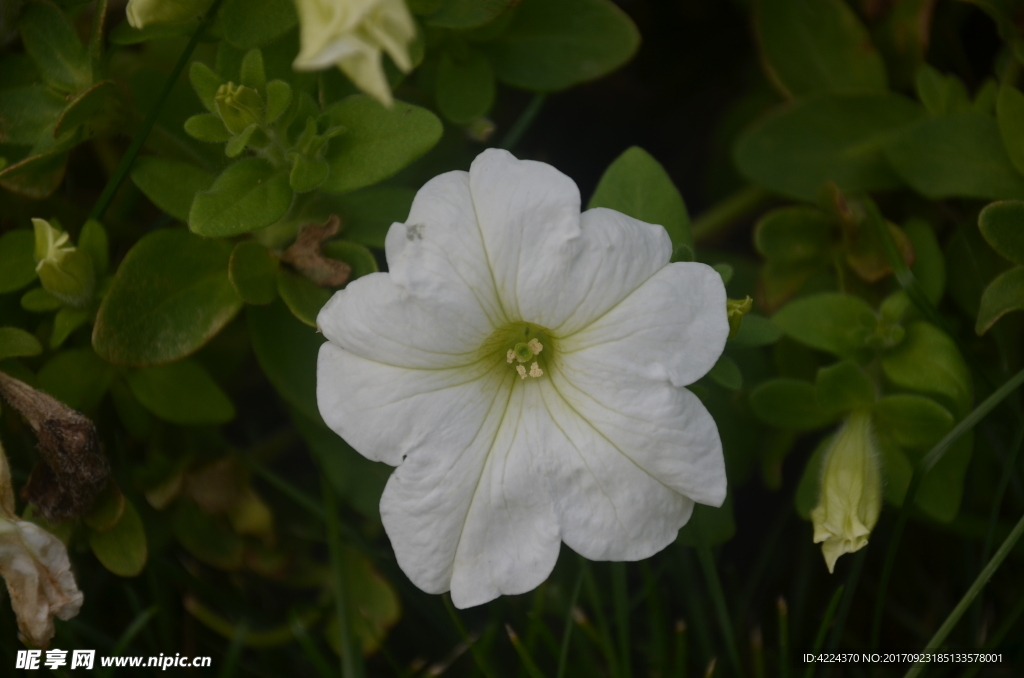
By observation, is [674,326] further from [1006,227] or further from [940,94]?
[940,94]

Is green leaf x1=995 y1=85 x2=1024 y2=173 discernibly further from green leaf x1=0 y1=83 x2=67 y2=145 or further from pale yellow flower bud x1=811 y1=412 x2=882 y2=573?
green leaf x1=0 y1=83 x2=67 y2=145

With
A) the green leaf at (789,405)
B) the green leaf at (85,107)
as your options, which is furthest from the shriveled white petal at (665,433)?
the green leaf at (85,107)

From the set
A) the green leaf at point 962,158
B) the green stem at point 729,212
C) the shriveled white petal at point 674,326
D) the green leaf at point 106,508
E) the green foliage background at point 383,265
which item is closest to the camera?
the shriveled white petal at point 674,326

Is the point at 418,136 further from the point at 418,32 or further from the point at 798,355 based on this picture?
the point at 798,355

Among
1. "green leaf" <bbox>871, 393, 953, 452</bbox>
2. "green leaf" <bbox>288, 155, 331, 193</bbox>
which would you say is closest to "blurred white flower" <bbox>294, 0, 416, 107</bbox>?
"green leaf" <bbox>288, 155, 331, 193</bbox>

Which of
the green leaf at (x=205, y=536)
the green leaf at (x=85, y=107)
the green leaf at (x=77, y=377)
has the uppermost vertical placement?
the green leaf at (x=85, y=107)

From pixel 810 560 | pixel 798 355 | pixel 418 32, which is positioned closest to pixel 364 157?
pixel 418 32

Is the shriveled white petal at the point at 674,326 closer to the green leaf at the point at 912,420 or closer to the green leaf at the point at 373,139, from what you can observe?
the green leaf at the point at 373,139
